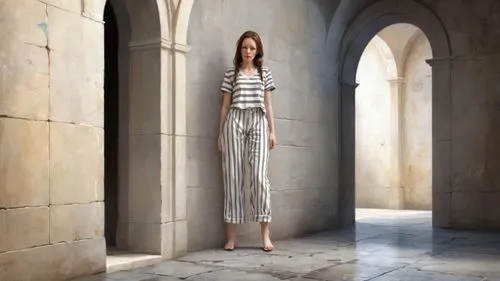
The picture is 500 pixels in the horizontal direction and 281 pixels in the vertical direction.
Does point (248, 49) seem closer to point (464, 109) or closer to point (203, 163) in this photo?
point (203, 163)

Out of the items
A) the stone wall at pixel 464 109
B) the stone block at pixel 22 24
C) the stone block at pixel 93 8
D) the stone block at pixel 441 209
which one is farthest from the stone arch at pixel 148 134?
the stone block at pixel 441 209

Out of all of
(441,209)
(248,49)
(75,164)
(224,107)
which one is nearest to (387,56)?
→ (441,209)

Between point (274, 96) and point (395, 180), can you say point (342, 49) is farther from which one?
point (395, 180)

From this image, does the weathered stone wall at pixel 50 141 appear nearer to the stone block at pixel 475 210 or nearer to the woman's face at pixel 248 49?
the woman's face at pixel 248 49

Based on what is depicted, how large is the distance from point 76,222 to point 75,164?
39cm

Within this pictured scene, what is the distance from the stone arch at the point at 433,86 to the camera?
7867 mm

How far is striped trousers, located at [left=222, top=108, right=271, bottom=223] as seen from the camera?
545cm

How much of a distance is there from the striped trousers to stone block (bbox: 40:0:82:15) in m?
1.79

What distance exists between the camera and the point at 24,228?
144 inches

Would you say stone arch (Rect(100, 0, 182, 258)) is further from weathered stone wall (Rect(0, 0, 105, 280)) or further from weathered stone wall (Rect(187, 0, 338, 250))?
weathered stone wall (Rect(0, 0, 105, 280))

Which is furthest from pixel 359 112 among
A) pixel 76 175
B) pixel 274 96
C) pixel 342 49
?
pixel 76 175

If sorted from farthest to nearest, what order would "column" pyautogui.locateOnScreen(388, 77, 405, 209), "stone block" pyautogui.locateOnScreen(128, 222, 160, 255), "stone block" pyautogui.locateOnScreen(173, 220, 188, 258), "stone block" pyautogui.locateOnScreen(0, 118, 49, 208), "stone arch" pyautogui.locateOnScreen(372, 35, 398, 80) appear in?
"stone arch" pyautogui.locateOnScreen(372, 35, 398, 80), "column" pyautogui.locateOnScreen(388, 77, 405, 209), "stone block" pyautogui.locateOnScreen(173, 220, 188, 258), "stone block" pyautogui.locateOnScreen(128, 222, 160, 255), "stone block" pyautogui.locateOnScreen(0, 118, 49, 208)

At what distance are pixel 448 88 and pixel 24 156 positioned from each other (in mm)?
5784

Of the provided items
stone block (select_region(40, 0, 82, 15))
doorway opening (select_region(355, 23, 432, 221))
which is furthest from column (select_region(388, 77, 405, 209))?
stone block (select_region(40, 0, 82, 15))
